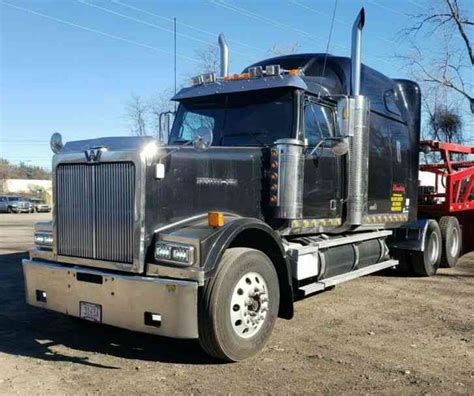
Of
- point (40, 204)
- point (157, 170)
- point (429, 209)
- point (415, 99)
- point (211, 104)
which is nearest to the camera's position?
point (157, 170)

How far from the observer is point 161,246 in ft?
16.2

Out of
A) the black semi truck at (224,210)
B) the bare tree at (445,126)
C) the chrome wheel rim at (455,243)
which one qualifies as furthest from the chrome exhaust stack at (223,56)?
the bare tree at (445,126)

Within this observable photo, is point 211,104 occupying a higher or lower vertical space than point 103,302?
higher

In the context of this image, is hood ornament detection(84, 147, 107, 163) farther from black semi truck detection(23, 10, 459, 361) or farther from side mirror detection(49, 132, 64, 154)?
side mirror detection(49, 132, 64, 154)

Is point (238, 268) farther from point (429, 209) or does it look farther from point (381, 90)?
point (429, 209)

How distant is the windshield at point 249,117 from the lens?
6.39 meters

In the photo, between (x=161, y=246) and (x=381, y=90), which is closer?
(x=161, y=246)

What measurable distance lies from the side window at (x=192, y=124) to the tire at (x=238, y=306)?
2.14 meters

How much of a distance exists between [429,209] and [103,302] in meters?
8.35

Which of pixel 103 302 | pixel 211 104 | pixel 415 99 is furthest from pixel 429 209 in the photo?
pixel 103 302

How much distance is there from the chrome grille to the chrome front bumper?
0.21 m

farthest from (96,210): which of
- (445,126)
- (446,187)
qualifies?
(445,126)

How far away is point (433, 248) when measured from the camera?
1053 cm

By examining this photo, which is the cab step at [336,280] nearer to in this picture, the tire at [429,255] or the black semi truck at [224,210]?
the black semi truck at [224,210]
